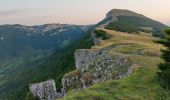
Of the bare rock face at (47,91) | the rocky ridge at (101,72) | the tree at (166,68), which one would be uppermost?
the tree at (166,68)

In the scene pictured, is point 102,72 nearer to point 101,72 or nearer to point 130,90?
point 101,72

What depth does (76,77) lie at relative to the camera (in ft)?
147

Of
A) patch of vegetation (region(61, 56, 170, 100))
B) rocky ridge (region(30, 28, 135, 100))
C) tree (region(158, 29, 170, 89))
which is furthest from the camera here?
rocky ridge (region(30, 28, 135, 100))

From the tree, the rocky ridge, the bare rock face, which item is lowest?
the bare rock face

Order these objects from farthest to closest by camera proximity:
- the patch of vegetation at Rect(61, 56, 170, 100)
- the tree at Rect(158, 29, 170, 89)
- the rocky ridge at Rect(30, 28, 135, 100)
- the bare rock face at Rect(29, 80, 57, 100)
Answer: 1. the bare rock face at Rect(29, 80, 57, 100)
2. the rocky ridge at Rect(30, 28, 135, 100)
3. the tree at Rect(158, 29, 170, 89)
4. the patch of vegetation at Rect(61, 56, 170, 100)

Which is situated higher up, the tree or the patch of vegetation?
the tree

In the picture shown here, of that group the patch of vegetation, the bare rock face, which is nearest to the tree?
the patch of vegetation

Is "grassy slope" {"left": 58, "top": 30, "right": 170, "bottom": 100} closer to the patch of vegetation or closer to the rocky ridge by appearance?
the patch of vegetation

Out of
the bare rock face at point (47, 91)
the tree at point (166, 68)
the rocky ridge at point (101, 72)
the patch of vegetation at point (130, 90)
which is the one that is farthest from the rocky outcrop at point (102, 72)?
the tree at point (166, 68)

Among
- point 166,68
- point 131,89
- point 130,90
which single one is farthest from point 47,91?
point 166,68

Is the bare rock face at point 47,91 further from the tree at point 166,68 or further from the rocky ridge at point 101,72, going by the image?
the tree at point 166,68

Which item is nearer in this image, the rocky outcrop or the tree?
the tree

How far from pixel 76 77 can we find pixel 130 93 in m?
16.9

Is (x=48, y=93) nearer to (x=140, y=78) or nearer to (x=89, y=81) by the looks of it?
(x=89, y=81)
